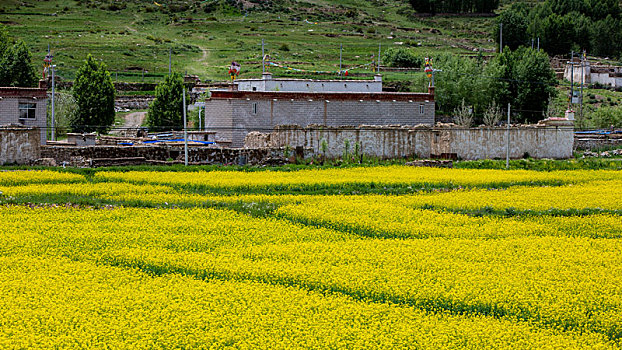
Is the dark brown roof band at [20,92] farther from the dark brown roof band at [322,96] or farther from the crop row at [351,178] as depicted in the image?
the crop row at [351,178]

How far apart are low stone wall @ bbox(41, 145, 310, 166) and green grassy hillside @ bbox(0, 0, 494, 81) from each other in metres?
55.7

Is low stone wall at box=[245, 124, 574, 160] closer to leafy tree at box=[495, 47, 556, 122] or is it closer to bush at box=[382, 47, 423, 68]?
leafy tree at box=[495, 47, 556, 122]

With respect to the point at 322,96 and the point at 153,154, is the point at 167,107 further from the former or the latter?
the point at 153,154

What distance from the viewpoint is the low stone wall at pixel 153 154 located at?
5012 centimetres

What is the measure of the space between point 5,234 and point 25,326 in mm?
9903

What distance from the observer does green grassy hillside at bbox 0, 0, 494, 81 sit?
118 m

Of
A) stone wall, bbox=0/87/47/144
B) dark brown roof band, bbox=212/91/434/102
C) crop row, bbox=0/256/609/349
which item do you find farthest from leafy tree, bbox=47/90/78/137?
crop row, bbox=0/256/609/349

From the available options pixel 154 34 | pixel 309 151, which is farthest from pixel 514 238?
pixel 154 34

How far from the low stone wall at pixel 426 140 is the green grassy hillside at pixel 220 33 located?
48.1 metres

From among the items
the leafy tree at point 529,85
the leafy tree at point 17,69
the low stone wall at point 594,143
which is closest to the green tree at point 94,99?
the leafy tree at point 17,69

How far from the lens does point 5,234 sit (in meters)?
26.7

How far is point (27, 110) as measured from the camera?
2389 inches

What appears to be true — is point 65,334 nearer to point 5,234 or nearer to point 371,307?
point 371,307

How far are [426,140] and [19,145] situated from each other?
2725cm
